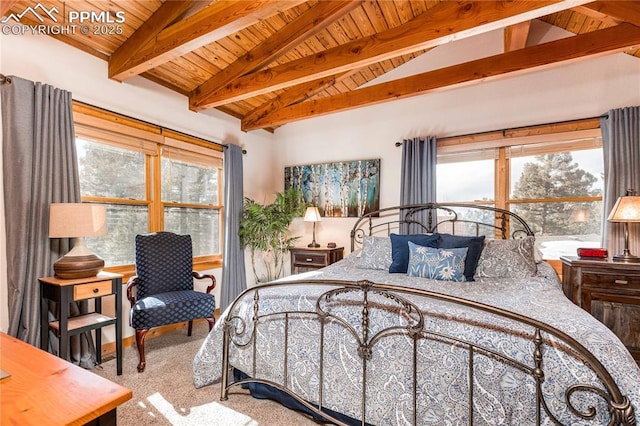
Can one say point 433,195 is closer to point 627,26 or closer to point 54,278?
point 627,26

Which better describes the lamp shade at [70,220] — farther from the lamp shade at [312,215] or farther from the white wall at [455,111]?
the white wall at [455,111]

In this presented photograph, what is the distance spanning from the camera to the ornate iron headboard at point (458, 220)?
3490mm

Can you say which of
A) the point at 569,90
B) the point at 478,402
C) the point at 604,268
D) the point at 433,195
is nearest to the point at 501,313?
the point at 478,402

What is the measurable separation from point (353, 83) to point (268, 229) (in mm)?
2298

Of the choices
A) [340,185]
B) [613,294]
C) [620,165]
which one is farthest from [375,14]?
[613,294]

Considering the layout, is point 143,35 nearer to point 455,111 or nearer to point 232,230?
point 232,230

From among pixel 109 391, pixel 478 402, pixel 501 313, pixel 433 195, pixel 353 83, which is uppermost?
pixel 353 83

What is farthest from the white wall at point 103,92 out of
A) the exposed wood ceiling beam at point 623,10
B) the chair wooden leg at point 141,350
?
the exposed wood ceiling beam at point 623,10

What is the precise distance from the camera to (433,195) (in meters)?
3.72

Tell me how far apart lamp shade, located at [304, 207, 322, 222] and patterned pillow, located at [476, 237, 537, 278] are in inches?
85.7

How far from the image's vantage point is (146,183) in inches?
131

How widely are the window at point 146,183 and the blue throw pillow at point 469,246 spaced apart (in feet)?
9.15

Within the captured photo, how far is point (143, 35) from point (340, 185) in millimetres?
2787

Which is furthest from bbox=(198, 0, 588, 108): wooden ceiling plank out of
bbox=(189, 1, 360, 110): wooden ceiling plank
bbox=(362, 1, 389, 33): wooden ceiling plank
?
bbox=(362, 1, 389, 33): wooden ceiling plank
